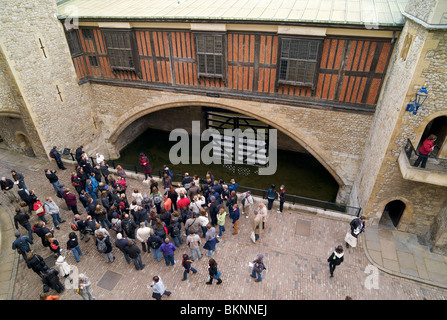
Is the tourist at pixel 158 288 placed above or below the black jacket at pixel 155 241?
below

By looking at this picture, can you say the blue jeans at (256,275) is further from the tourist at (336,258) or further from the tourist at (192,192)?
the tourist at (192,192)

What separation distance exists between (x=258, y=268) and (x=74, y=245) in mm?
5191

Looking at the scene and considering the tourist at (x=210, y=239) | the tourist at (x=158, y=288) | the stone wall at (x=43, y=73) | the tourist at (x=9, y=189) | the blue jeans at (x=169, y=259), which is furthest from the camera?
the stone wall at (x=43, y=73)

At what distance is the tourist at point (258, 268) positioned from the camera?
7.56 meters

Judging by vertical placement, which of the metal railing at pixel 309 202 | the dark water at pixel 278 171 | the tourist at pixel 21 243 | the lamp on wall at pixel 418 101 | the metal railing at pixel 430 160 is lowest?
the dark water at pixel 278 171

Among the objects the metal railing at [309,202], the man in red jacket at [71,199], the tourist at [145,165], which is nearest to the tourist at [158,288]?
the metal railing at [309,202]

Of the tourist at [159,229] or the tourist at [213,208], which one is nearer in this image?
the tourist at [159,229]

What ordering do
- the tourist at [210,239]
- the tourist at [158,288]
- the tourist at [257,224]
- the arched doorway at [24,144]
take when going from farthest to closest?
the arched doorway at [24,144] → the tourist at [257,224] → the tourist at [210,239] → the tourist at [158,288]

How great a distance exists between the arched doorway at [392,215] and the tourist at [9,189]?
44.4 feet

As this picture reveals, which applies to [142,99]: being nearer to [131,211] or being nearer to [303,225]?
[131,211]

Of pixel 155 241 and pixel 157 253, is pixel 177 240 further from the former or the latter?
pixel 155 241

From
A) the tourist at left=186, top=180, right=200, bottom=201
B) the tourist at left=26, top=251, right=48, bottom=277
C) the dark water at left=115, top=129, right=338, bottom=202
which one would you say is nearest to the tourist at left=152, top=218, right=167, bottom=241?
the tourist at left=186, top=180, right=200, bottom=201

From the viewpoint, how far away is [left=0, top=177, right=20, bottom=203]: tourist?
33.2ft

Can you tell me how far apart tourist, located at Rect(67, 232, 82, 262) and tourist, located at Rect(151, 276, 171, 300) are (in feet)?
8.77
